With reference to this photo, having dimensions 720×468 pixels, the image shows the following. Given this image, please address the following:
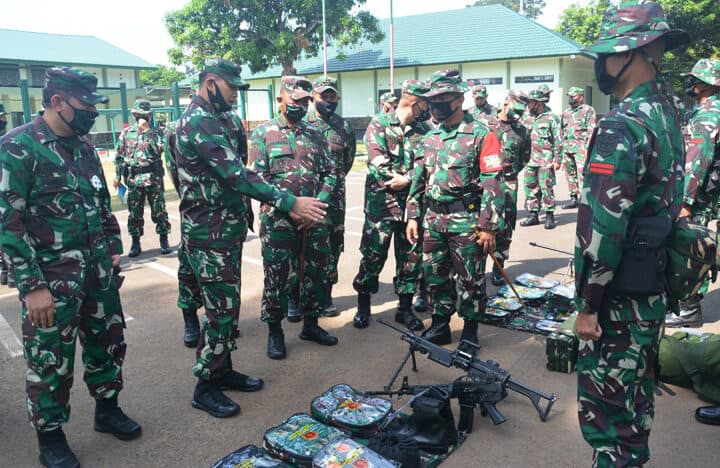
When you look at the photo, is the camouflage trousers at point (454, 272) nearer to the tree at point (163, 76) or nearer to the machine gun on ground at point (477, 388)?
the machine gun on ground at point (477, 388)

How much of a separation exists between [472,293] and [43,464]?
3.09 meters

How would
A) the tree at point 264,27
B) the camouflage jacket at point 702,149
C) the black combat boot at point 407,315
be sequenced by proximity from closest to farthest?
the camouflage jacket at point 702,149 < the black combat boot at point 407,315 < the tree at point 264,27

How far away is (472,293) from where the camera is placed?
4.39 metres

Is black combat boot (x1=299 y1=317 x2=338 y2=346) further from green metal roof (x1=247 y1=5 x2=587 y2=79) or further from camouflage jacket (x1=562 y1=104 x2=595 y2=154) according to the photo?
green metal roof (x1=247 y1=5 x2=587 y2=79)

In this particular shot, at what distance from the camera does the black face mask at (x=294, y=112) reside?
14.3ft

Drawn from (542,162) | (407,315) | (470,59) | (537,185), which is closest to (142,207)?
(407,315)

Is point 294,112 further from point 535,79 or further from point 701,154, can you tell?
point 535,79

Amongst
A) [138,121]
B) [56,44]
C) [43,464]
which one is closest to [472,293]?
[43,464]

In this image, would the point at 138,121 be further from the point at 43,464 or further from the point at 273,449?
the point at 273,449

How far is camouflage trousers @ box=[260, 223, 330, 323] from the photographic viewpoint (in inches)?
172

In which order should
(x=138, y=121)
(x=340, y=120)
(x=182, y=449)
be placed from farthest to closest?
1. (x=138, y=121)
2. (x=340, y=120)
3. (x=182, y=449)

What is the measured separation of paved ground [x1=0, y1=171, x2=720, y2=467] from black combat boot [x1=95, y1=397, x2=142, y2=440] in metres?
0.06

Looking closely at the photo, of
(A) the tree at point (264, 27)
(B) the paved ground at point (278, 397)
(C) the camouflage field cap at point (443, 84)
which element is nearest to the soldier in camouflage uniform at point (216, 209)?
(B) the paved ground at point (278, 397)

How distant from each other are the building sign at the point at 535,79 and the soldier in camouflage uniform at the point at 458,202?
22672 millimetres
